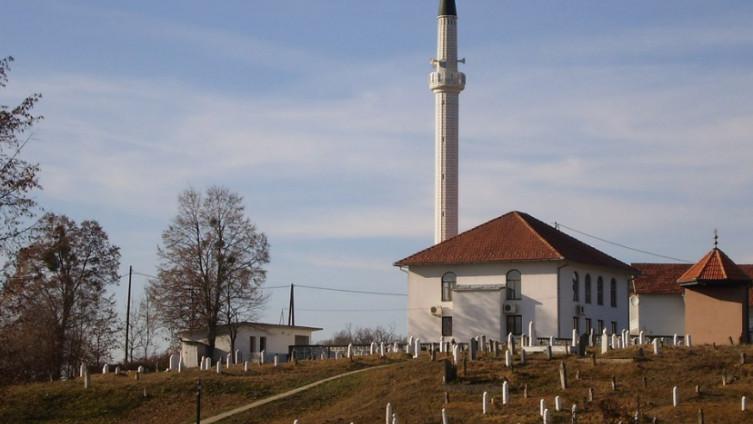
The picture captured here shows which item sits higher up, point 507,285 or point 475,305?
point 507,285

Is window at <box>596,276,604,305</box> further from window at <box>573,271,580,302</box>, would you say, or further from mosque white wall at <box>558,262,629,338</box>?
window at <box>573,271,580,302</box>

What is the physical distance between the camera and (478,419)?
118 ft

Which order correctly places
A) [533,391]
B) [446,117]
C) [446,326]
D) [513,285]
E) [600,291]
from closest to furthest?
[533,391], [513,285], [446,326], [600,291], [446,117]

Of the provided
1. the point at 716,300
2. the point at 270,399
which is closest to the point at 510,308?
the point at 716,300

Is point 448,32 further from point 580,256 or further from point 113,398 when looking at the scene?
point 113,398

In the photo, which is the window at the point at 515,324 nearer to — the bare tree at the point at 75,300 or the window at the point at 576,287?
the window at the point at 576,287

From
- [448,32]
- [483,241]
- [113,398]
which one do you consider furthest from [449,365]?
[448,32]

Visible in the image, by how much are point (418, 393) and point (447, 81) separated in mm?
38358

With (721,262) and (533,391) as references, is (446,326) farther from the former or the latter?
(533,391)

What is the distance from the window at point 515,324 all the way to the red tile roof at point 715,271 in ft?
32.4

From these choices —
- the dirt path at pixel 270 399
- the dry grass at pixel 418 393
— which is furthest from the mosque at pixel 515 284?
the dirt path at pixel 270 399

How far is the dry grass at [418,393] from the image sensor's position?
36719mm

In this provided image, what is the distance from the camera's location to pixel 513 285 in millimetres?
60438

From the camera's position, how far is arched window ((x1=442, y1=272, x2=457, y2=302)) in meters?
62.1
